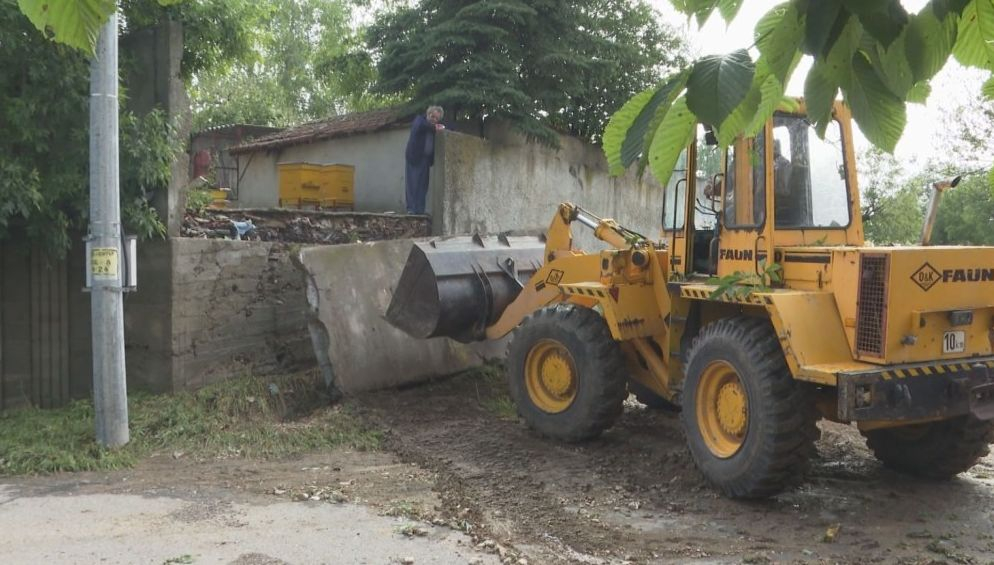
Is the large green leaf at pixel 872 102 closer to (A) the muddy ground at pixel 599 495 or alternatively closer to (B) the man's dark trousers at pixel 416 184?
(A) the muddy ground at pixel 599 495

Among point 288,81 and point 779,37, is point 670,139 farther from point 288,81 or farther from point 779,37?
point 288,81

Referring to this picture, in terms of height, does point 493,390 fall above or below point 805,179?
below

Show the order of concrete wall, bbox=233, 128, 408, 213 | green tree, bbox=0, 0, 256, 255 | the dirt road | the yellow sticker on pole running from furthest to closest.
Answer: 1. concrete wall, bbox=233, 128, 408, 213
2. green tree, bbox=0, 0, 256, 255
3. the yellow sticker on pole
4. the dirt road

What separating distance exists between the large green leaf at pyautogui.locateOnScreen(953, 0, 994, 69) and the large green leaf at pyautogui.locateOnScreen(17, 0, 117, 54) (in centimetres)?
157

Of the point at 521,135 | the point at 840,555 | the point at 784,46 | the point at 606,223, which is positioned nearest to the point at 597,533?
the point at 840,555

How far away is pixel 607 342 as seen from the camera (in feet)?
23.0

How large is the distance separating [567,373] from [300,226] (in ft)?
13.5

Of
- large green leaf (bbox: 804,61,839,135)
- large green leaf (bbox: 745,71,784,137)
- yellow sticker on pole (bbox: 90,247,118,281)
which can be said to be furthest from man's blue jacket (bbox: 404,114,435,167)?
large green leaf (bbox: 804,61,839,135)

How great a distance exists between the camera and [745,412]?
5.69 metres

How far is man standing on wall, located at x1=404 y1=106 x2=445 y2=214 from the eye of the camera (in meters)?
11.7

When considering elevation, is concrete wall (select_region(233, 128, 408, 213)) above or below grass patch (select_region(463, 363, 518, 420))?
above

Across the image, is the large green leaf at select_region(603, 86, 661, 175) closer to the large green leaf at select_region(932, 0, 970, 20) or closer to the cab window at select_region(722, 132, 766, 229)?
the large green leaf at select_region(932, 0, 970, 20)

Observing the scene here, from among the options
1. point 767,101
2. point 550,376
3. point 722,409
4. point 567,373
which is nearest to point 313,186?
point 550,376

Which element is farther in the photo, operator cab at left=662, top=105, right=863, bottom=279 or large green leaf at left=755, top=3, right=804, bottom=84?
operator cab at left=662, top=105, right=863, bottom=279
